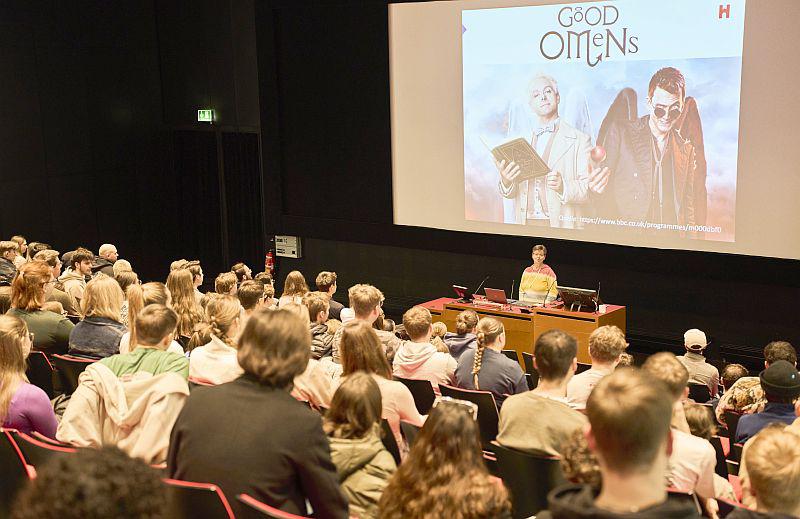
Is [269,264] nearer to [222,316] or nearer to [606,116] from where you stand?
[606,116]

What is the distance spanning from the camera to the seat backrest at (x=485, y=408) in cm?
443

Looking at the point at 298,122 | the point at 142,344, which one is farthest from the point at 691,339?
the point at 298,122

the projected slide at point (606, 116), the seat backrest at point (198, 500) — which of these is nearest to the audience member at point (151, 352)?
the seat backrest at point (198, 500)

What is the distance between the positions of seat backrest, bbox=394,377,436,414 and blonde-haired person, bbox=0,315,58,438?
186 centimetres

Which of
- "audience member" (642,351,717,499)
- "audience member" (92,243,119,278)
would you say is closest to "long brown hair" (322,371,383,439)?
"audience member" (642,351,717,499)

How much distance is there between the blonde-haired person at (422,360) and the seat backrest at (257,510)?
9.21ft

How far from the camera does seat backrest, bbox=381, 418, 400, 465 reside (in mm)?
3707

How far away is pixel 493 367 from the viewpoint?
4926mm

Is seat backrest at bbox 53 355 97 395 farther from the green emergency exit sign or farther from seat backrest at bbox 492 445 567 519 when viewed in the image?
the green emergency exit sign

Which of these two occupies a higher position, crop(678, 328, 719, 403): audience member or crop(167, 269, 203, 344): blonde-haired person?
crop(167, 269, 203, 344): blonde-haired person

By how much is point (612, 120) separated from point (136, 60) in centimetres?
735

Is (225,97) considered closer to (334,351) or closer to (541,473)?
(334,351)

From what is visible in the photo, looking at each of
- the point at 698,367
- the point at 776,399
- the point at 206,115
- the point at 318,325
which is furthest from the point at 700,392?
the point at 206,115

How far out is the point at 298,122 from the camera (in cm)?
1167
